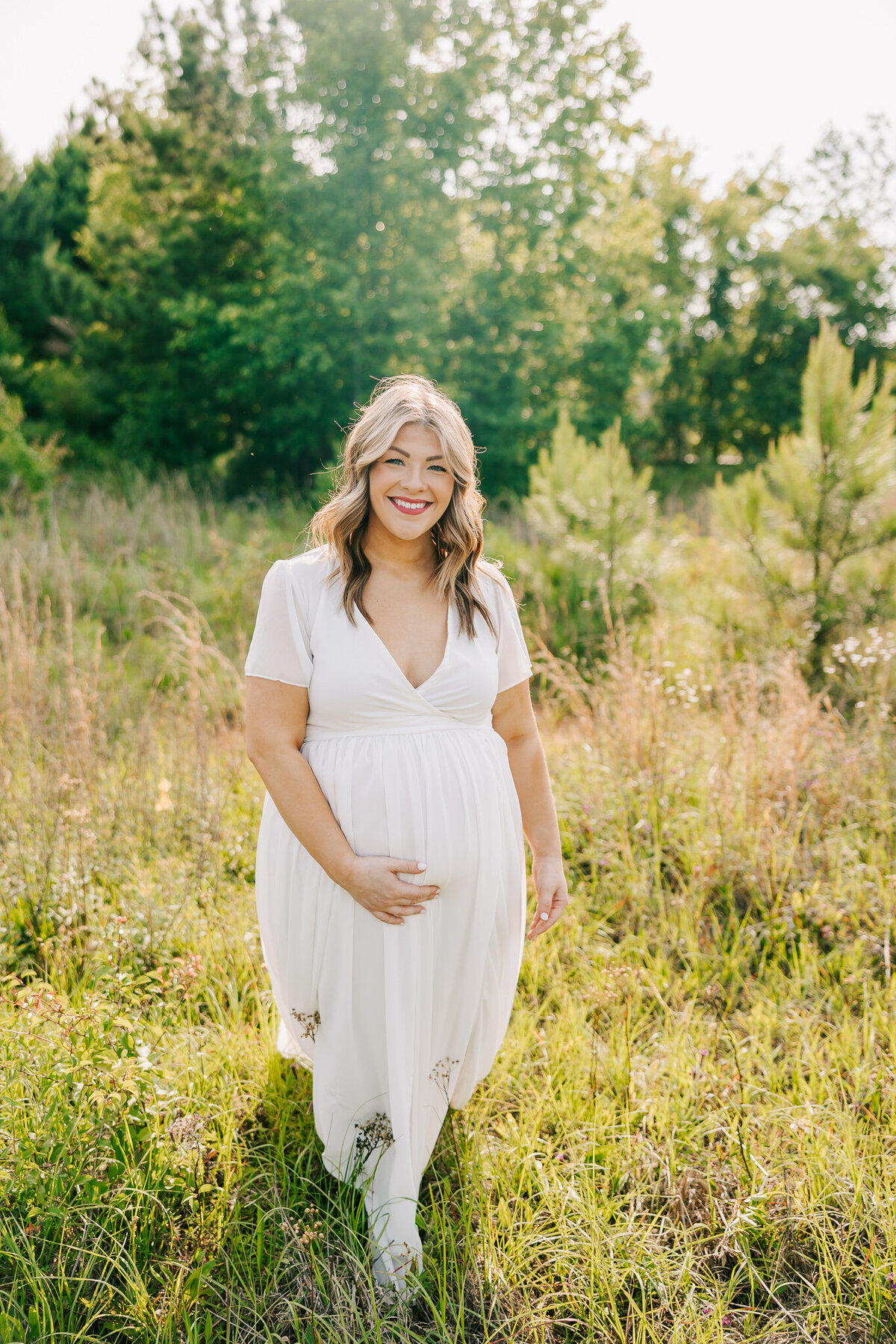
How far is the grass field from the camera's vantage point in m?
1.79

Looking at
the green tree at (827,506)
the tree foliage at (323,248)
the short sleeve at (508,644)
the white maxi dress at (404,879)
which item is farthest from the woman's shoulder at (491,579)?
the tree foliage at (323,248)

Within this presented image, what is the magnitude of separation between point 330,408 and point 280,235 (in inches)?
98.0

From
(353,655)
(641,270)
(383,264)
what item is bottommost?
(353,655)

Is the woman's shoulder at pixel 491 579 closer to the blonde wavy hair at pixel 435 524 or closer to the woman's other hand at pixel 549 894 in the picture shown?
the blonde wavy hair at pixel 435 524

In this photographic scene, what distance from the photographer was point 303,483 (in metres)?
13.7

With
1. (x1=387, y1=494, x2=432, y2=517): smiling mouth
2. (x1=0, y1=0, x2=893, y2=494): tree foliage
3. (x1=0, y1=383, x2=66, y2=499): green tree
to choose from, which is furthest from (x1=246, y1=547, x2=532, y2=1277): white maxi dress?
(x1=0, y1=0, x2=893, y2=494): tree foliage

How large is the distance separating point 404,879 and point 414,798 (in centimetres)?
18

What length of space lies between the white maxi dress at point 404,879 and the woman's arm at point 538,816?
16 cm

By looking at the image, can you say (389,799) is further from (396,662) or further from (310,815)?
(396,662)

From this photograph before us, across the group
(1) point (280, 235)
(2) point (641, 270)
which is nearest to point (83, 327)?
(1) point (280, 235)

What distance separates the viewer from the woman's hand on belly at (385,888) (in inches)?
70.1

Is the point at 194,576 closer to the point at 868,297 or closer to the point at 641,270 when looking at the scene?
the point at 641,270

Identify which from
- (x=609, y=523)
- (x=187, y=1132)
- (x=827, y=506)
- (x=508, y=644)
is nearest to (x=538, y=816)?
(x=508, y=644)

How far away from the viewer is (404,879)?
1.83 m
